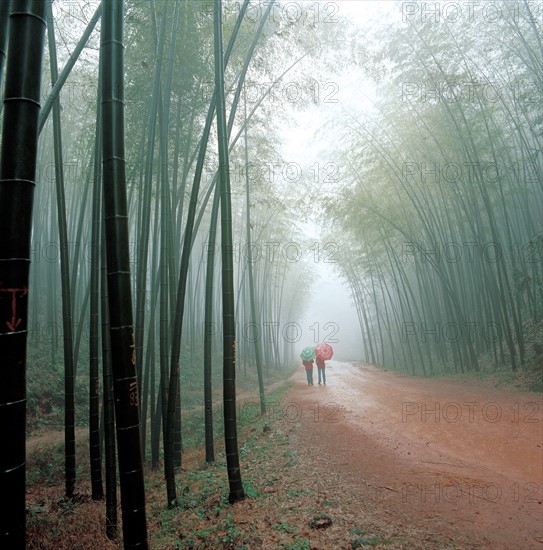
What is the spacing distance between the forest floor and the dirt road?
0.5 inches

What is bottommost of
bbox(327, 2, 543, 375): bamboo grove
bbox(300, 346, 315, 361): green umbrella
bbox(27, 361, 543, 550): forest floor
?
bbox(27, 361, 543, 550): forest floor

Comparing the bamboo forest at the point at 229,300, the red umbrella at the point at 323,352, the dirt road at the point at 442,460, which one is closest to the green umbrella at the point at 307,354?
the bamboo forest at the point at 229,300

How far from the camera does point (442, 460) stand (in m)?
3.10

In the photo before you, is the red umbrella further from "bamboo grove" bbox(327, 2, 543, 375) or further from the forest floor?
the forest floor

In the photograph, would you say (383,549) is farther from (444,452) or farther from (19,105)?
(19,105)

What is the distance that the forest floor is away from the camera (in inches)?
83.7

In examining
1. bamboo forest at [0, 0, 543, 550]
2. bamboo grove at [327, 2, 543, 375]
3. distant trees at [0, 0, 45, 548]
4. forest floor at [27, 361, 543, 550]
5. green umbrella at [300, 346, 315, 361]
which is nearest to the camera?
distant trees at [0, 0, 45, 548]

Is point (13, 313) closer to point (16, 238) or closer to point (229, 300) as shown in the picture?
point (16, 238)

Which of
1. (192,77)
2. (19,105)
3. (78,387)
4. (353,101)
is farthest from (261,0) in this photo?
(78,387)

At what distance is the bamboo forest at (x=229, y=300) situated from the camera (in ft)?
4.80

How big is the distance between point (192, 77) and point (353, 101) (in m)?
4.49

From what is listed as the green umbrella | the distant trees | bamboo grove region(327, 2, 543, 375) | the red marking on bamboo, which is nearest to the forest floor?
the distant trees

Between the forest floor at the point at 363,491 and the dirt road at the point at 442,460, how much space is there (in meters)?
0.01

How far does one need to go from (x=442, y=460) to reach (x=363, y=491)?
86 centimetres
